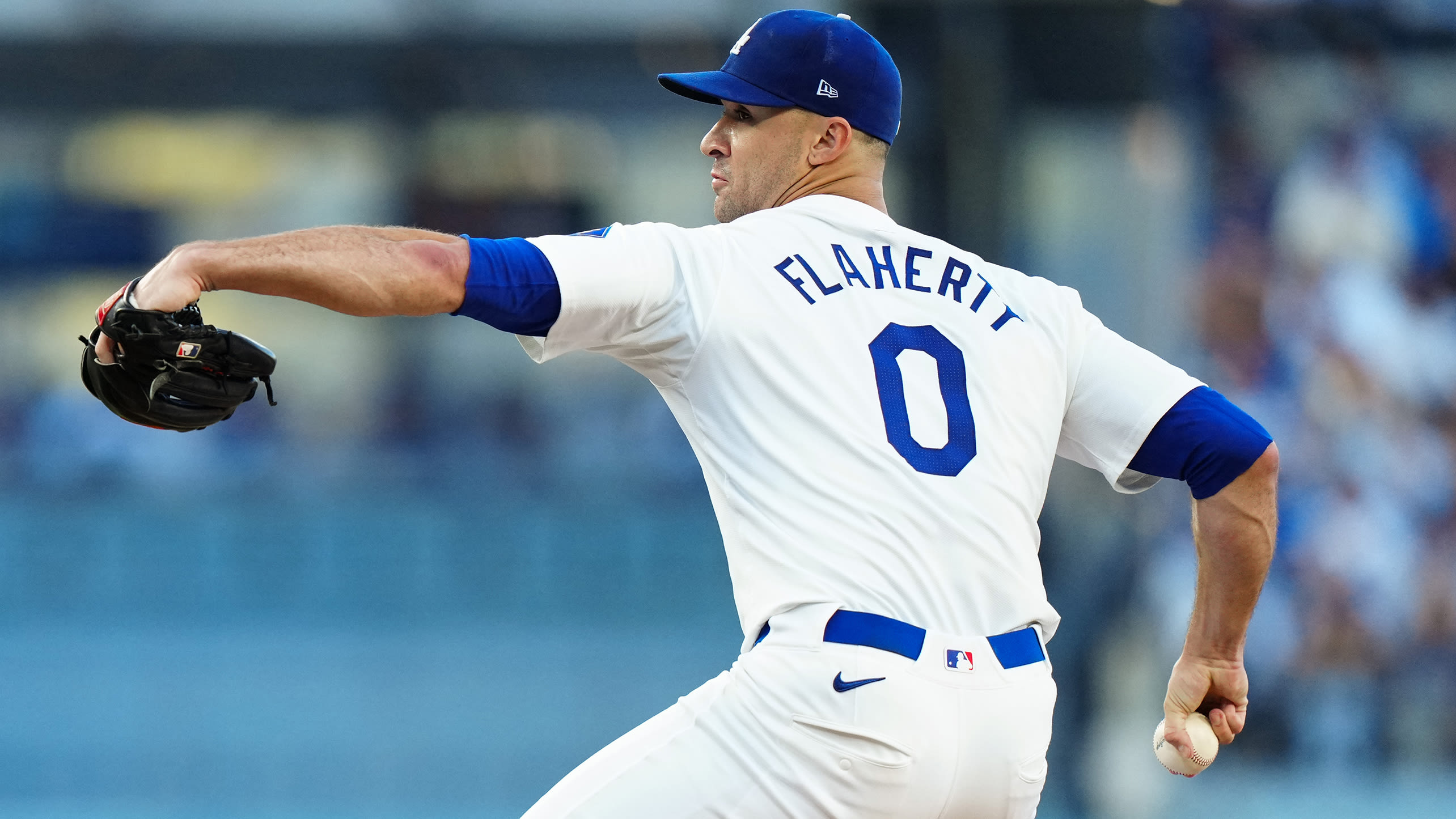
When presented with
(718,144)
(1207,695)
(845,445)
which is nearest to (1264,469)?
(1207,695)

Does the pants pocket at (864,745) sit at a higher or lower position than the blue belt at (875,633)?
lower

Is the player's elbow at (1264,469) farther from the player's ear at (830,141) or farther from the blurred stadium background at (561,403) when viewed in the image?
the blurred stadium background at (561,403)

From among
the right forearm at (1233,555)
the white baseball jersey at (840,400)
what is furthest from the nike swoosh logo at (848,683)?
the right forearm at (1233,555)

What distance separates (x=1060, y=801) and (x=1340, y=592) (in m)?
1.77

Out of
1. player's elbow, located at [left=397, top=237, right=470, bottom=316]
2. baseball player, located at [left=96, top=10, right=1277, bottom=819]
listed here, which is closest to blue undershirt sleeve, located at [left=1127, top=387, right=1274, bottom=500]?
baseball player, located at [left=96, top=10, right=1277, bottom=819]

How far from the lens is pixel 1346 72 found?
8.58 metres

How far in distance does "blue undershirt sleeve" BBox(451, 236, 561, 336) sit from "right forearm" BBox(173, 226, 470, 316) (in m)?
0.02

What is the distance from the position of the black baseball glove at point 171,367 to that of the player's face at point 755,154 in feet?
3.01

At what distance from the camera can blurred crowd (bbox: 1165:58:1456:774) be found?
7828mm

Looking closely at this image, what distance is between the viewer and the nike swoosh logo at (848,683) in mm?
2289

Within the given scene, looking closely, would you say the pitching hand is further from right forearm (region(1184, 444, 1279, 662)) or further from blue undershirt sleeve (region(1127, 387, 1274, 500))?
blue undershirt sleeve (region(1127, 387, 1274, 500))

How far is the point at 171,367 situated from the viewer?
88.1 inches

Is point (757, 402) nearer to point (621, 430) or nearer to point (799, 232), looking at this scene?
point (799, 232)

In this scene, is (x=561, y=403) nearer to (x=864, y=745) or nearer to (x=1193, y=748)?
(x=1193, y=748)
